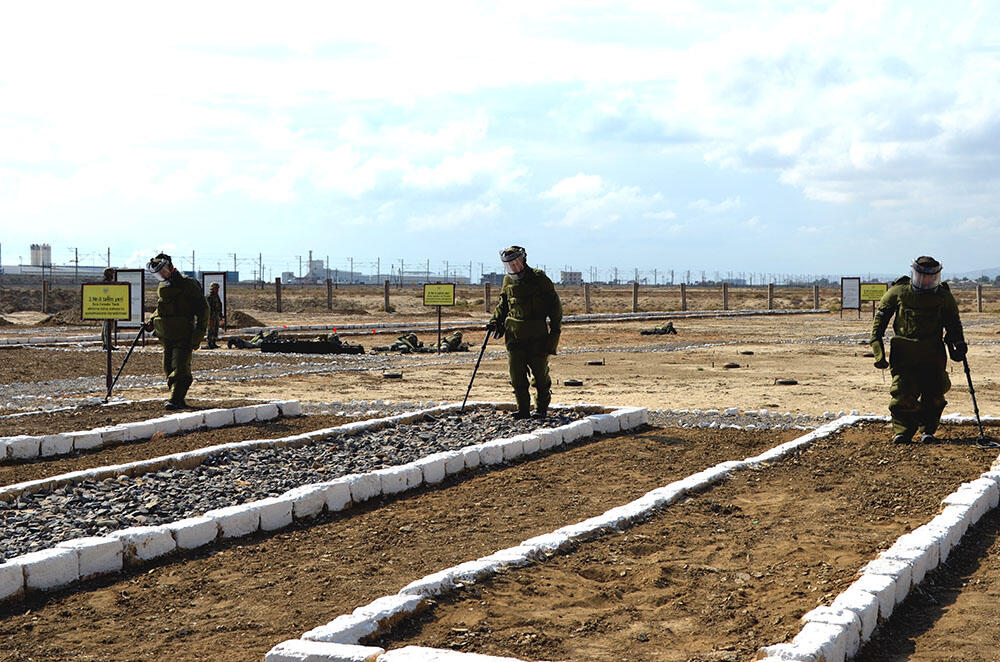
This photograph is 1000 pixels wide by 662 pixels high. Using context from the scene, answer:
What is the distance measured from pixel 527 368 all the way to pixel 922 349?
4.19 metres

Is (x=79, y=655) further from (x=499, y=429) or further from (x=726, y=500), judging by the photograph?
(x=499, y=429)

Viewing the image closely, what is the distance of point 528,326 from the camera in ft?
40.2

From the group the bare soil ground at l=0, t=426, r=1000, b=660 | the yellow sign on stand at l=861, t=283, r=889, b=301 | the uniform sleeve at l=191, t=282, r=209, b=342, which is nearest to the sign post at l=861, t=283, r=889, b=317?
the yellow sign on stand at l=861, t=283, r=889, b=301

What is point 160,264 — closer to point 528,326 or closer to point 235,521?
point 528,326

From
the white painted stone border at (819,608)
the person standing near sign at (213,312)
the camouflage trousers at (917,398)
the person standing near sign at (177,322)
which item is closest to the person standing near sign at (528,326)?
the camouflage trousers at (917,398)

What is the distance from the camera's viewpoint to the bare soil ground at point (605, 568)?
5.33m

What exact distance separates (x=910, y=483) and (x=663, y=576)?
3.28 m

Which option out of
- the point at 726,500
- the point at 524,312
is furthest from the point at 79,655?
the point at 524,312

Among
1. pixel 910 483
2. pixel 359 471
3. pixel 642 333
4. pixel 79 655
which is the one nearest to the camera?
pixel 79 655

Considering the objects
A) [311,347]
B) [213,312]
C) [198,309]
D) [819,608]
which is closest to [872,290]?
[311,347]

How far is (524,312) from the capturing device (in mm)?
12328

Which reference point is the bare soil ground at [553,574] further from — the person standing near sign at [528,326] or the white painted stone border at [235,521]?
the person standing near sign at [528,326]

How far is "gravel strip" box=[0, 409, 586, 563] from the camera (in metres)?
7.46

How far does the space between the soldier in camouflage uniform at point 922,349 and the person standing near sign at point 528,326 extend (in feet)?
11.7
